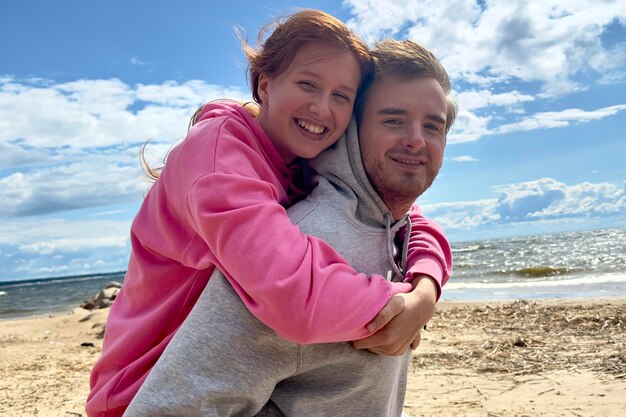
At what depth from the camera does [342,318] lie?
1548 millimetres

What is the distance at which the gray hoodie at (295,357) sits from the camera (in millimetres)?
1642

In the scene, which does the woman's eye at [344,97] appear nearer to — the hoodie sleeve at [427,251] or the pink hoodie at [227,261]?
the pink hoodie at [227,261]

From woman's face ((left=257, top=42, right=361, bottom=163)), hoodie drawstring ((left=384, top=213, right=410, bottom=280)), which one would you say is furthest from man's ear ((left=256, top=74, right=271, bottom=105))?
hoodie drawstring ((left=384, top=213, right=410, bottom=280))

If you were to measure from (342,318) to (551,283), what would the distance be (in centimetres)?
1277

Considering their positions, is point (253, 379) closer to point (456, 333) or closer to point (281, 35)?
point (281, 35)

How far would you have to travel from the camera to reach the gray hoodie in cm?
164

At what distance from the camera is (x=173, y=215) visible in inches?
75.0

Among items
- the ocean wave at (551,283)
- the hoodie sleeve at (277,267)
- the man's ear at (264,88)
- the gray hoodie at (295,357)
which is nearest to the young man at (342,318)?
the gray hoodie at (295,357)

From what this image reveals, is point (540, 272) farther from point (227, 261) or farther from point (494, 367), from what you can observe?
point (227, 261)

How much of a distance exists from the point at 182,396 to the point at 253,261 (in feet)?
1.45

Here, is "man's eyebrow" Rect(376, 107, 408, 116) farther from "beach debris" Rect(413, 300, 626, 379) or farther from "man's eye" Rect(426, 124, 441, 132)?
"beach debris" Rect(413, 300, 626, 379)

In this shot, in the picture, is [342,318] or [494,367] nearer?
[342,318]

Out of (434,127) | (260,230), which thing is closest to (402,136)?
(434,127)

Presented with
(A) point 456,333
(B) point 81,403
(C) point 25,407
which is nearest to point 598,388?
(A) point 456,333
